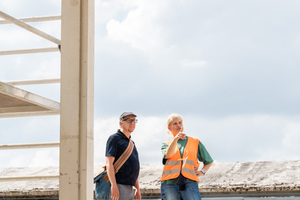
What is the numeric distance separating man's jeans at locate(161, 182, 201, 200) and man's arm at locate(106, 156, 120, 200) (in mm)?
625

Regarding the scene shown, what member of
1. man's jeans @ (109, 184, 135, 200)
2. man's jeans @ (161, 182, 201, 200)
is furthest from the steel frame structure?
man's jeans @ (161, 182, 201, 200)

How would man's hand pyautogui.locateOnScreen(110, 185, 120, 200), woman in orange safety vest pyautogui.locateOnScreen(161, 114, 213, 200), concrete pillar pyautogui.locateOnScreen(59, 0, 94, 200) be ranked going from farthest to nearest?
1. woman in orange safety vest pyautogui.locateOnScreen(161, 114, 213, 200)
2. man's hand pyautogui.locateOnScreen(110, 185, 120, 200)
3. concrete pillar pyautogui.locateOnScreen(59, 0, 94, 200)

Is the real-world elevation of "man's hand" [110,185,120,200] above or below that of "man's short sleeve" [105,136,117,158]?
below

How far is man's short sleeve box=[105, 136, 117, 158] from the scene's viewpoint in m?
5.37

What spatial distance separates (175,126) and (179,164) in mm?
415

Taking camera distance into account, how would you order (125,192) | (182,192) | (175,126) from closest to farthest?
1. (125,192)
2. (182,192)
3. (175,126)

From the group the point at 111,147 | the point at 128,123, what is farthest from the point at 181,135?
the point at 111,147

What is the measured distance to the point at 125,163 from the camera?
5.41 meters

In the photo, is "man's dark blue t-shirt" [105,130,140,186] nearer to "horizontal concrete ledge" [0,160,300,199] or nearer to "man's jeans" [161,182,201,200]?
"man's jeans" [161,182,201,200]

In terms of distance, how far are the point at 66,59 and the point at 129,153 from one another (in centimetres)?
164

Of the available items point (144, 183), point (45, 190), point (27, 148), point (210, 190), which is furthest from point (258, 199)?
point (27, 148)

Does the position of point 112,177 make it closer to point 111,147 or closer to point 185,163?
point 111,147

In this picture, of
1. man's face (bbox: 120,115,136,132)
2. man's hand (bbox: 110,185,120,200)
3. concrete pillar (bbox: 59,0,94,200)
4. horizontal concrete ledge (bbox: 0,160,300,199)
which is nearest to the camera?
concrete pillar (bbox: 59,0,94,200)

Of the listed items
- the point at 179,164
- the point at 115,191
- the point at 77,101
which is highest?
the point at 77,101
